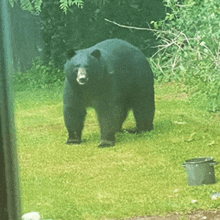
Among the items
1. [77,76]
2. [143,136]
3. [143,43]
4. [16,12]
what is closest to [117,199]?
[77,76]

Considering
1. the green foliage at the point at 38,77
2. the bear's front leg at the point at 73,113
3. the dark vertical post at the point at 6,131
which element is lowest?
the bear's front leg at the point at 73,113

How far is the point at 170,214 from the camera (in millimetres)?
2213

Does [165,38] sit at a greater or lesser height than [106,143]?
greater

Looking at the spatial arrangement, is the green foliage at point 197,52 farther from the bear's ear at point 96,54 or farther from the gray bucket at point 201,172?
the gray bucket at point 201,172

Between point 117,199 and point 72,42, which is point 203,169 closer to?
point 117,199

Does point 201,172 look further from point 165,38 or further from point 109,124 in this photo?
point 165,38

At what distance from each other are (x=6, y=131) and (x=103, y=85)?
3.03 m

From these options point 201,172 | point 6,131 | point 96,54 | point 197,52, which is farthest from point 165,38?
point 6,131

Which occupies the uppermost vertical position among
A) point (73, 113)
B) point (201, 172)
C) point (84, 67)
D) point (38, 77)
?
point (84, 67)

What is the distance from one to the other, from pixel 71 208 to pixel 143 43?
3.82 meters

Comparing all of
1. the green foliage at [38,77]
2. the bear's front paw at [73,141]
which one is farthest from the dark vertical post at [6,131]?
the green foliage at [38,77]

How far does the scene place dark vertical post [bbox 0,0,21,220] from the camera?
61 centimetres

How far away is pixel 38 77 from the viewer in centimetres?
539

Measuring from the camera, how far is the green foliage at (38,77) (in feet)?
17.3
